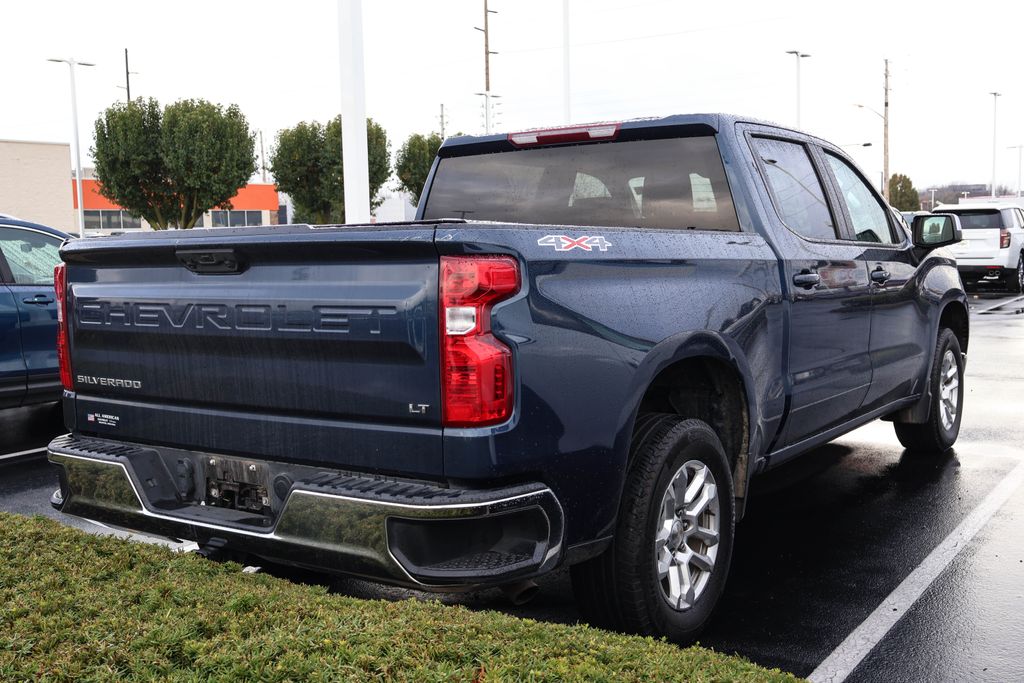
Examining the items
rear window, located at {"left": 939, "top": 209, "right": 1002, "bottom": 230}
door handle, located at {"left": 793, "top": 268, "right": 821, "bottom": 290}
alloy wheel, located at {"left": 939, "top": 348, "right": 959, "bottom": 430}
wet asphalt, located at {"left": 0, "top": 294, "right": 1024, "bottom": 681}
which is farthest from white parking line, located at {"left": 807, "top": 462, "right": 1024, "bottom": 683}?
rear window, located at {"left": 939, "top": 209, "right": 1002, "bottom": 230}

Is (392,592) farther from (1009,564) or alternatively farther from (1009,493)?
(1009,493)

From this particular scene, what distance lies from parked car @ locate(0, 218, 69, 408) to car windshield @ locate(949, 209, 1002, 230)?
62.9 ft

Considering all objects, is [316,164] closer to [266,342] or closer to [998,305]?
[998,305]

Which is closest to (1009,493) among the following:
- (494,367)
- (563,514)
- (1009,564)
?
(1009,564)

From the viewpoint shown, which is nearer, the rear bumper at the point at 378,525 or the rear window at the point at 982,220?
the rear bumper at the point at 378,525

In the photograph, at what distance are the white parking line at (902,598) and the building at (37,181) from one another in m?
51.3

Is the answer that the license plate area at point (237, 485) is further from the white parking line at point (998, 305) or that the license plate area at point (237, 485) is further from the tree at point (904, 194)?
the tree at point (904, 194)

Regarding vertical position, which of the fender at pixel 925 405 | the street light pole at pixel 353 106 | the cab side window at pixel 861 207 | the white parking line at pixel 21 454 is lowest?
the white parking line at pixel 21 454

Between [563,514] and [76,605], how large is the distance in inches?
66.3

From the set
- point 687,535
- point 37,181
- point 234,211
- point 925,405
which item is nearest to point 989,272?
point 925,405

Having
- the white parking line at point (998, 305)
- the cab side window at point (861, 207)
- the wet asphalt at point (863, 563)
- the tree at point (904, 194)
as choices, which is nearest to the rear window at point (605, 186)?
the cab side window at point (861, 207)

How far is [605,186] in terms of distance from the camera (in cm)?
467

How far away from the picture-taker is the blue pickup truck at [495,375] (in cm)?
294

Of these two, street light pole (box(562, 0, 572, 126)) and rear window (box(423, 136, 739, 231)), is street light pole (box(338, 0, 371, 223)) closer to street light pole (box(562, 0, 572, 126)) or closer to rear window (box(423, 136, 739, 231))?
rear window (box(423, 136, 739, 231))
